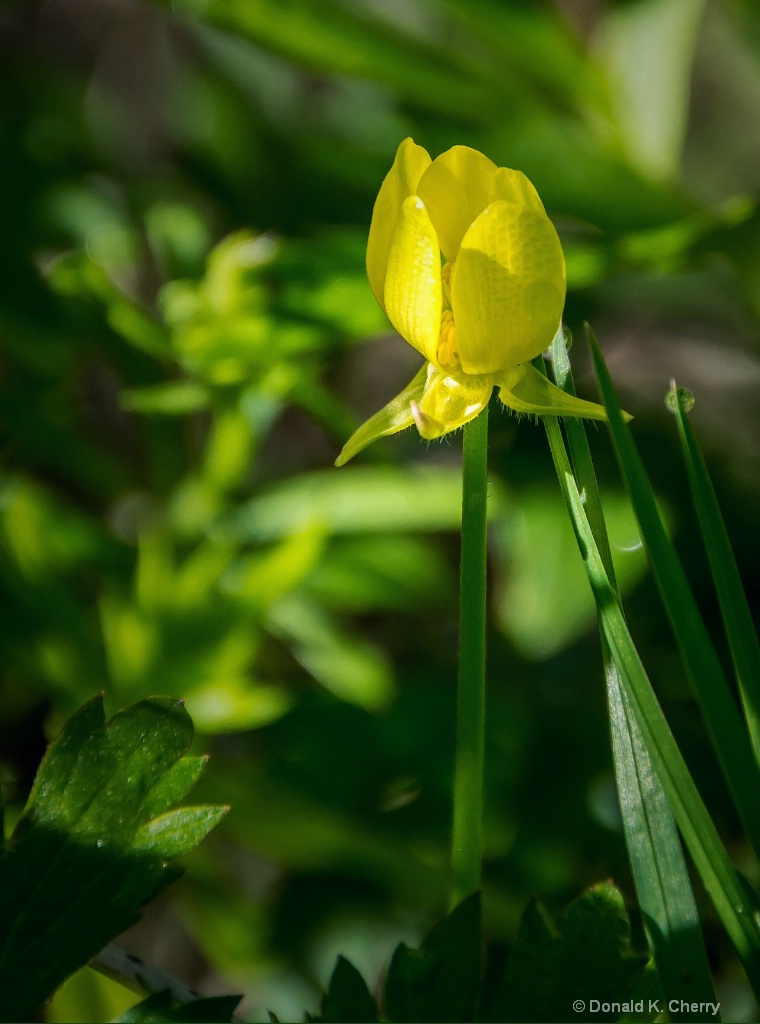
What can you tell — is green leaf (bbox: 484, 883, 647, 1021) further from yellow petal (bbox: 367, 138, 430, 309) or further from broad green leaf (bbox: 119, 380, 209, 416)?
broad green leaf (bbox: 119, 380, 209, 416)

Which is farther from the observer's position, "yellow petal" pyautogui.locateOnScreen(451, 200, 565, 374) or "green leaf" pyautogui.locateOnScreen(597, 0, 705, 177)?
"green leaf" pyautogui.locateOnScreen(597, 0, 705, 177)

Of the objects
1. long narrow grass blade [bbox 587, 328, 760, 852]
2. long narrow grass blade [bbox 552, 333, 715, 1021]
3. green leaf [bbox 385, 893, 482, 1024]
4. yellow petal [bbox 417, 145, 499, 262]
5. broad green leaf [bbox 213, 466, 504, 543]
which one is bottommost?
broad green leaf [bbox 213, 466, 504, 543]

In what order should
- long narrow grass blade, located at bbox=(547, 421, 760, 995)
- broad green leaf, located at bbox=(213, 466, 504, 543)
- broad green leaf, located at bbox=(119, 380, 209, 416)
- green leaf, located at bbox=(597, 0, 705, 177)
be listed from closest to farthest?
long narrow grass blade, located at bbox=(547, 421, 760, 995) → broad green leaf, located at bbox=(119, 380, 209, 416) → broad green leaf, located at bbox=(213, 466, 504, 543) → green leaf, located at bbox=(597, 0, 705, 177)

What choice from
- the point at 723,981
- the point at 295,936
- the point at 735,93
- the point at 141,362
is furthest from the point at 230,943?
the point at 735,93

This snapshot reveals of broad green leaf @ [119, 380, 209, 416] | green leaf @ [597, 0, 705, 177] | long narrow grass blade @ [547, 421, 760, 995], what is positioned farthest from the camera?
green leaf @ [597, 0, 705, 177]

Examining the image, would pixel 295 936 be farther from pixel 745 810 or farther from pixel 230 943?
pixel 745 810

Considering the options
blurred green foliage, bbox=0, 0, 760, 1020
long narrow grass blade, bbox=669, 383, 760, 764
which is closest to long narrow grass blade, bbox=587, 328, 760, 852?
long narrow grass blade, bbox=669, 383, 760, 764

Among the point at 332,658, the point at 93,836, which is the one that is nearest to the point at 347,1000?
the point at 93,836

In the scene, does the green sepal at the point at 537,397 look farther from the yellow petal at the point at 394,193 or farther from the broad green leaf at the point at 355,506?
the broad green leaf at the point at 355,506

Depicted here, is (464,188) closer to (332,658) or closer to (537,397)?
(537,397)
